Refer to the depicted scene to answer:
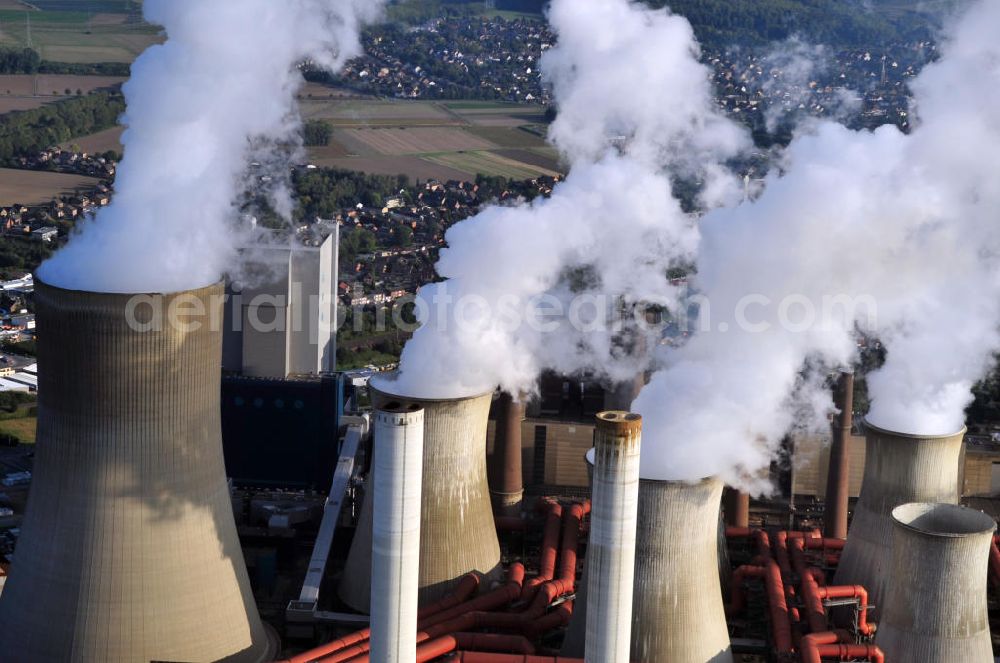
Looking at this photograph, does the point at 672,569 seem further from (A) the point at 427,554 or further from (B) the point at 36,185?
(B) the point at 36,185

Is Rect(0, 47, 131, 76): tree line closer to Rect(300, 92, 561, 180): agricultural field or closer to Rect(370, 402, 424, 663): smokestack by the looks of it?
Rect(300, 92, 561, 180): agricultural field

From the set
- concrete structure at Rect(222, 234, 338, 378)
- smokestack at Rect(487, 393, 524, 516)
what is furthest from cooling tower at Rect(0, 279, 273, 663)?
concrete structure at Rect(222, 234, 338, 378)

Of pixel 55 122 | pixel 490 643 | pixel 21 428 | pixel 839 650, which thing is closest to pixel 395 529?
pixel 490 643

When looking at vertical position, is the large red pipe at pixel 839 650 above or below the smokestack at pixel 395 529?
below

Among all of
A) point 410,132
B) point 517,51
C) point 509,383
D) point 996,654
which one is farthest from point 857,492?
point 517,51

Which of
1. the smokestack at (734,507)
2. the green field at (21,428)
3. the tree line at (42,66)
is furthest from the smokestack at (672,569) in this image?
the tree line at (42,66)

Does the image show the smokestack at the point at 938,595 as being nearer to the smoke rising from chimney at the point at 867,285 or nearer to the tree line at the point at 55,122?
the smoke rising from chimney at the point at 867,285
